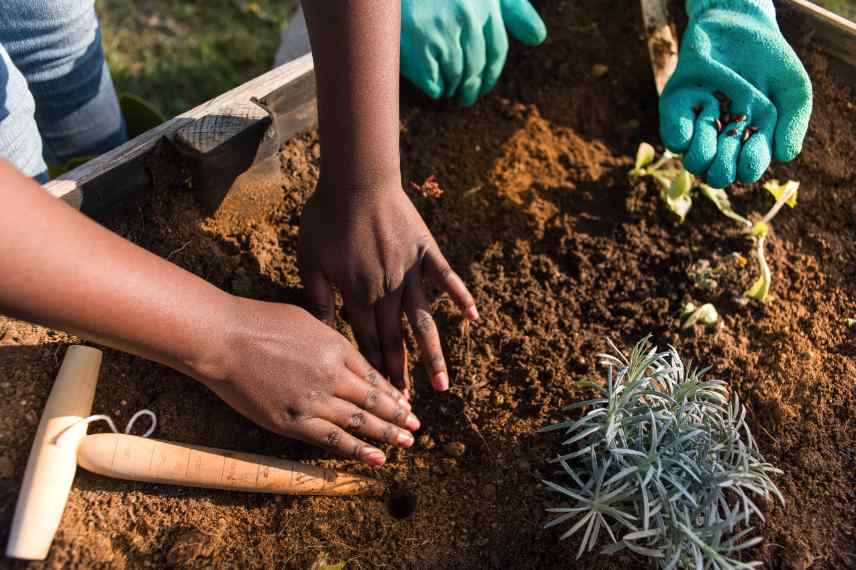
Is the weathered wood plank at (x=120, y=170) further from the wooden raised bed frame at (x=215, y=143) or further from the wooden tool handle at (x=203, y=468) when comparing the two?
the wooden tool handle at (x=203, y=468)

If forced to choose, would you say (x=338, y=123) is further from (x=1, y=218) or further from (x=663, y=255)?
(x=663, y=255)

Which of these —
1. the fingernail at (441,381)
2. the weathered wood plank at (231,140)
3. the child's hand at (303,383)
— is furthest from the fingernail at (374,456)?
the weathered wood plank at (231,140)

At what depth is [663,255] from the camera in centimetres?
209

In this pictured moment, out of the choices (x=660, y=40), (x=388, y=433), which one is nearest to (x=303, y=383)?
(x=388, y=433)

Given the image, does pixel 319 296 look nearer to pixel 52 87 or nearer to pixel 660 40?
pixel 52 87

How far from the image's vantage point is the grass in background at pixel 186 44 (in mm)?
3252

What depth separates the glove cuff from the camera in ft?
7.05

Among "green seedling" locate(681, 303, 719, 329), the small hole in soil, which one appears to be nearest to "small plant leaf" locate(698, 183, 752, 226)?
"green seedling" locate(681, 303, 719, 329)

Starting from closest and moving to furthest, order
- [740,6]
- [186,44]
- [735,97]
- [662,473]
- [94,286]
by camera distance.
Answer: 1. [94,286]
2. [662,473]
3. [735,97]
4. [740,6]
5. [186,44]

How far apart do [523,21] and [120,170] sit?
136cm

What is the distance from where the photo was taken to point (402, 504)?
175 centimetres

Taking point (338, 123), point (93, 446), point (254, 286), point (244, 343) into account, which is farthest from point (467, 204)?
point (93, 446)

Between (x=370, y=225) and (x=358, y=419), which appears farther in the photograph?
(x=370, y=225)

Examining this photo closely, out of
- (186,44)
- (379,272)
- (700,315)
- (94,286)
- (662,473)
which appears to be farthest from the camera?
(186,44)
